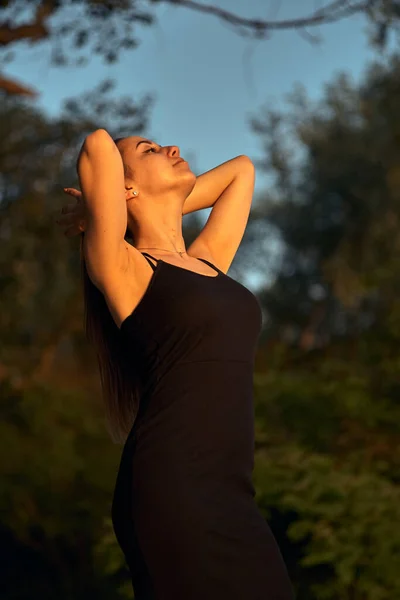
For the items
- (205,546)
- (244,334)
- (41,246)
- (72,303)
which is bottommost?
(72,303)

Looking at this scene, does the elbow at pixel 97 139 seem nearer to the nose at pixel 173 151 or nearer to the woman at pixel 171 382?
the woman at pixel 171 382

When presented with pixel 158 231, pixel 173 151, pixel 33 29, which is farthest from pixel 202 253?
pixel 33 29

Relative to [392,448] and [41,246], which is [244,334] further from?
[41,246]

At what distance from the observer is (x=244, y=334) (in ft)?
9.37

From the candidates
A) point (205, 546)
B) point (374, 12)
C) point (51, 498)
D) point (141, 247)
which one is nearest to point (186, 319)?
point (141, 247)

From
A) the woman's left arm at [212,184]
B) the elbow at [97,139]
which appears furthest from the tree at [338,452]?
the elbow at [97,139]

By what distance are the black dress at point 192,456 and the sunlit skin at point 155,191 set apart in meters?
0.20

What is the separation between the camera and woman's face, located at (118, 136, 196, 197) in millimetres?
2979

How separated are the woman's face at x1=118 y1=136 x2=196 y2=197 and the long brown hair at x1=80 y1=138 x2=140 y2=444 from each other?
49mm

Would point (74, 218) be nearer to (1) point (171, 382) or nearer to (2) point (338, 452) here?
(1) point (171, 382)

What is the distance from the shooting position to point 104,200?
8.99 ft

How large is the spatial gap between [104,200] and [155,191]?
0.30 meters

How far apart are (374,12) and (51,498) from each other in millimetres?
5904

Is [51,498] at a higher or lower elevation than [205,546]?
lower
